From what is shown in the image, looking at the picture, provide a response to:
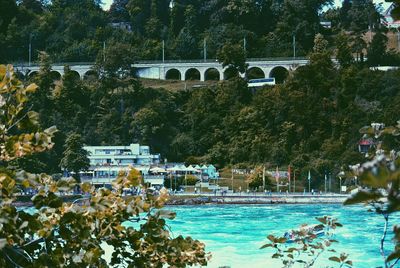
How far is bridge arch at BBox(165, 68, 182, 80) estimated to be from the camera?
60500 millimetres

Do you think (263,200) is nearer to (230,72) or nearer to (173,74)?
(230,72)

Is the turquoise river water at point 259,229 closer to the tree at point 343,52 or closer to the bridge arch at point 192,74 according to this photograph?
the tree at point 343,52

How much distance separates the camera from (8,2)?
64312 mm

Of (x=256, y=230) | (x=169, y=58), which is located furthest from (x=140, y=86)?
(x=256, y=230)

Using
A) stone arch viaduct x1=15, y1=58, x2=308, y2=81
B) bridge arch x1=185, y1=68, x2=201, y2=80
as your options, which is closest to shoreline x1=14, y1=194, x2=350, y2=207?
stone arch viaduct x1=15, y1=58, x2=308, y2=81

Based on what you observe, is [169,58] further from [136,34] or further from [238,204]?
[238,204]

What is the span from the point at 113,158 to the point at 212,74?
12.9 metres

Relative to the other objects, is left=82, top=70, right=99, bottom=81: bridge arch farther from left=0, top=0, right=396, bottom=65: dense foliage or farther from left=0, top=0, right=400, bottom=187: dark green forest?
left=0, top=0, right=396, bottom=65: dense foliage

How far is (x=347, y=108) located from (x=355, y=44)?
25.7 ft

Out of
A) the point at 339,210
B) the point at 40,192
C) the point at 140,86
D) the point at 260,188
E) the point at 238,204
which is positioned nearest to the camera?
the point at 40,192

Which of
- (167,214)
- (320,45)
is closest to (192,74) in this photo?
(320,45)

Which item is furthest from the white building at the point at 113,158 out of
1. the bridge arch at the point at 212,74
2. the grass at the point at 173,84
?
the bridge arch at the point at 212,74

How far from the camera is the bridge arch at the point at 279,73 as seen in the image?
58.5 metres

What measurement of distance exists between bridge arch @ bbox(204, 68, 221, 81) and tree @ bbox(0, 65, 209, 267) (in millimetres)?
56130
